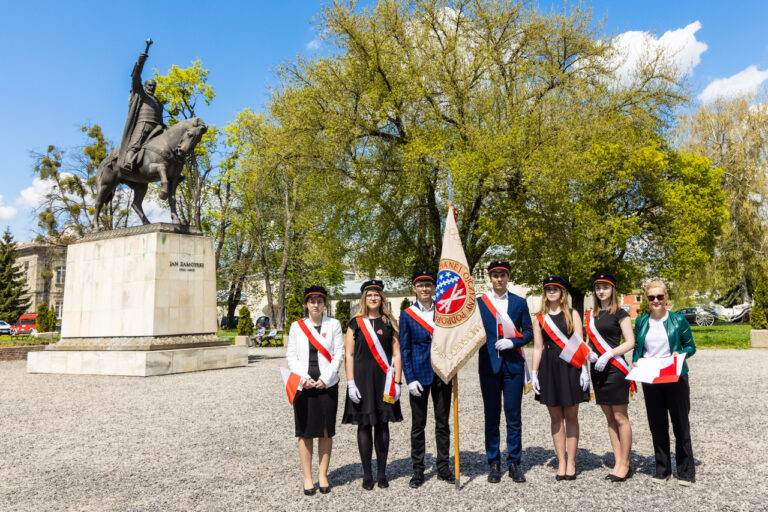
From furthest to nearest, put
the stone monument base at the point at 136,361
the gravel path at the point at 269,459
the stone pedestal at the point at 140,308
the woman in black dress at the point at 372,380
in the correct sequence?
the stone pedestal at the point at 140,308 → the stone monument base at the point at 136,361 → the woman in black dress at the point at 372,380 → the gravel path at the point at 269,459

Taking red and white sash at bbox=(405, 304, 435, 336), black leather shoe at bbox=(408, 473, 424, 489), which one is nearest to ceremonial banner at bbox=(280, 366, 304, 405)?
red and white sash at bbox=(405, 304, 435, 336)

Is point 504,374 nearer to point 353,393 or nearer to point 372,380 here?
point 372,380

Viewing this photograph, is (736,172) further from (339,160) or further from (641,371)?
(641,371)

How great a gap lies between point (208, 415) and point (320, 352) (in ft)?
14.3

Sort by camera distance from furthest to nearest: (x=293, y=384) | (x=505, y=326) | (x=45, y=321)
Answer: (x=45, y=321), (x=505, y=326), (x=293, y=384)

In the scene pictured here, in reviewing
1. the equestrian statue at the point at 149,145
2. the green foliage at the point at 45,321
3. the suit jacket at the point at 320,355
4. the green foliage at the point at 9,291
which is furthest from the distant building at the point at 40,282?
the suit jacket at the point at 320,355

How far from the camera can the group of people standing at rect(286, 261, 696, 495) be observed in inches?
191

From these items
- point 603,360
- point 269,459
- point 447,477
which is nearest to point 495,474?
point 447,477

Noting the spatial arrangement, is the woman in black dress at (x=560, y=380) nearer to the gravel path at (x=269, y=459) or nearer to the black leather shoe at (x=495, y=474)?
the gravel path at (x=269, y=459)

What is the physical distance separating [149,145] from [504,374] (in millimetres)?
12698

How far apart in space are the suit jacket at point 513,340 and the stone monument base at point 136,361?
10.1 m

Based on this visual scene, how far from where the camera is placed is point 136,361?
13.1 m

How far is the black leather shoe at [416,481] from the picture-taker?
487cm

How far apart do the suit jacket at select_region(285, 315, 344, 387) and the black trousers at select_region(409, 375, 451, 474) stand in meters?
0.75
